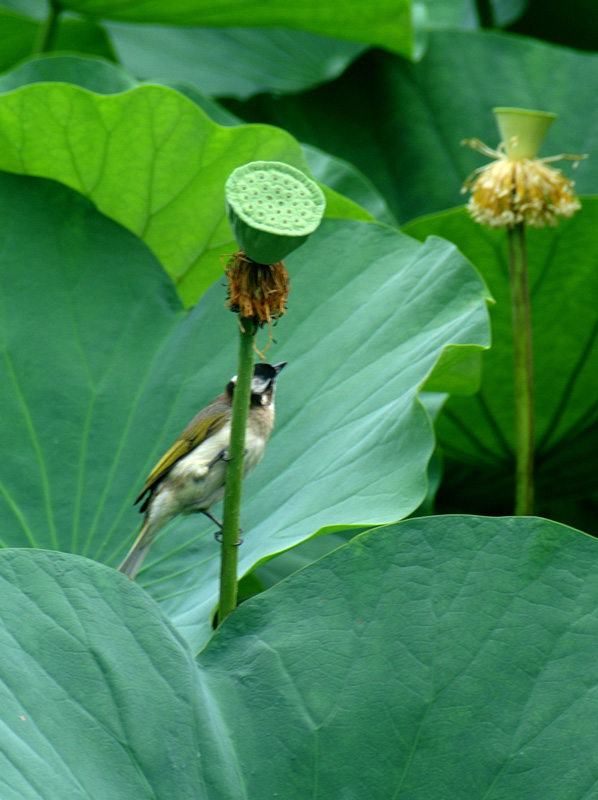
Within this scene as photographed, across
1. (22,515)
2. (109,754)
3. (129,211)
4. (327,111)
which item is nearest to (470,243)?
(129,211)

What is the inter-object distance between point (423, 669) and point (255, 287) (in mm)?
392

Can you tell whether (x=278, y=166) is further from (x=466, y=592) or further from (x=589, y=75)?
(x=589, y=75)

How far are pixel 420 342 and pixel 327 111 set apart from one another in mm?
1184

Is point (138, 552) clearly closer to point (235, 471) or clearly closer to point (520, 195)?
point (235, 471)

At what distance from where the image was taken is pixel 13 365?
141 centimetres

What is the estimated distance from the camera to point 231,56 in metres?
2.40

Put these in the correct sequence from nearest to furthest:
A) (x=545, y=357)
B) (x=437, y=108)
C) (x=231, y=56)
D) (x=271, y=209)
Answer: (x=271, y=209) → (x=545, y=357) → (x=437, y=108) → (x=231, y=56)

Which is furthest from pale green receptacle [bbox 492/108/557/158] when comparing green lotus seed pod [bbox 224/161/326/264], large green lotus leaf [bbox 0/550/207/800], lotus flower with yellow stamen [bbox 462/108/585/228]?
large green lotus leaf [bbox 0/550/207/800]

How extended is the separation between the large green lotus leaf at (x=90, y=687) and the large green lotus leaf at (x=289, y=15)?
4.43 ft

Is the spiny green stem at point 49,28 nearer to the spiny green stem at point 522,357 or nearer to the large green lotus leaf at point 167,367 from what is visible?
the large green lotus leaf at point 167,367

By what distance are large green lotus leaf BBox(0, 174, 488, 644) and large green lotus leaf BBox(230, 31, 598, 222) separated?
862mm

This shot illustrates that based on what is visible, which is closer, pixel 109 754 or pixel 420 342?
pixel 109 754

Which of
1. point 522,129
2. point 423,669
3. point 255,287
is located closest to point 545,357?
point 522,129

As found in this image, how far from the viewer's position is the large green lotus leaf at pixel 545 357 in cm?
169
